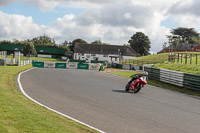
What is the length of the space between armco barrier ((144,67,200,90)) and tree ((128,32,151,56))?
89827mm

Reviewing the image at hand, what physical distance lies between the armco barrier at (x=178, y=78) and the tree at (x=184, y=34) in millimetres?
106093

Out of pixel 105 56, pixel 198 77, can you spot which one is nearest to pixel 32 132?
pixel 198 77

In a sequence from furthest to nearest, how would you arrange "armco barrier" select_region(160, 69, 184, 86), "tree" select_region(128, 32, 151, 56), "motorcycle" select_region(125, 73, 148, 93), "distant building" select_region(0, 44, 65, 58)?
"tree" select_region(128, 32, 151, 56) → "distant building" select_region(0, 44, 65, 58) → "armco barrier" select_region(160, 69, 184, 86) → "motorcycle" select_region(125, 73, 148, 93)

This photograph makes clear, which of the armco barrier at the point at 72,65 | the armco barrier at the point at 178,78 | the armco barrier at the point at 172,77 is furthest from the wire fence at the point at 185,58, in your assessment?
the armco barrier at the point at 72,65

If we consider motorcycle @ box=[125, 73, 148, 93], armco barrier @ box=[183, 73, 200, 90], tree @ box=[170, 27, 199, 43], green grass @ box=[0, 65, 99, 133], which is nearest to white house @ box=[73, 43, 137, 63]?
tree @ box=[170, 27, 199, 43]

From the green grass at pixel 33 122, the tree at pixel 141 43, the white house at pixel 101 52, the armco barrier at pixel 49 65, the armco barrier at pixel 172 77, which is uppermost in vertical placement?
the tree at pixel 141 43

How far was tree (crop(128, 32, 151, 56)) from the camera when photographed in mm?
113188

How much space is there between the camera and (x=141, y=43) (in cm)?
11438

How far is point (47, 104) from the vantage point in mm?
9883

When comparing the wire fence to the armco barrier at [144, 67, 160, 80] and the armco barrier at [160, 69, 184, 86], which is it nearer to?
the armco barrier at [144, 67, 160, 80]

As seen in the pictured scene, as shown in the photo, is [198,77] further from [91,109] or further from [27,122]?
[27,122]

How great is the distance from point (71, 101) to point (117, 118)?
3.14 metres

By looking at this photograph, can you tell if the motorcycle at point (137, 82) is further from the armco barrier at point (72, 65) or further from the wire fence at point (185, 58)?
the armco barrier at point (72, 65)

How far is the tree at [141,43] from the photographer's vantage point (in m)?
113
